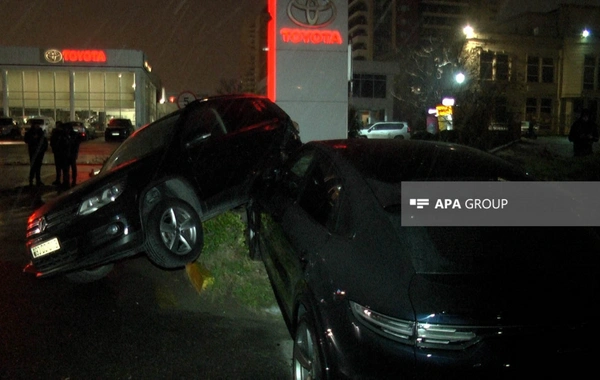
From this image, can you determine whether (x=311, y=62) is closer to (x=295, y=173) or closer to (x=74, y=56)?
(x=295, y=173)

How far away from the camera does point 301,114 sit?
1627 cm

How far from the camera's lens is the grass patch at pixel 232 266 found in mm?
6031

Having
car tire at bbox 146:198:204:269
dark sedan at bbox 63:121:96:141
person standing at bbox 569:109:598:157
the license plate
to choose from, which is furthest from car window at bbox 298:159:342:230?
dark sedan at bbox 63:121:96:141

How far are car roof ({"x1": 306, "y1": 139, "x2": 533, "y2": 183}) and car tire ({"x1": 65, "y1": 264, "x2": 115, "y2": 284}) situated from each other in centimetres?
336

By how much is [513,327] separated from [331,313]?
90cm

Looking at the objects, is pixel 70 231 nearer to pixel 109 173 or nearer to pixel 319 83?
pixel 109 173

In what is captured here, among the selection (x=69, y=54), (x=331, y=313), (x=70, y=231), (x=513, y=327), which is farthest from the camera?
(x=69, y=54)

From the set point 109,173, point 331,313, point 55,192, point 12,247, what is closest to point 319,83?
point 55,192

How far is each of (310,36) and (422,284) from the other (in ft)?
44.1

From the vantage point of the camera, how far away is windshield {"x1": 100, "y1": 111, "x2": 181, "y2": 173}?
7.00 m

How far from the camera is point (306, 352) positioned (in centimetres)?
377

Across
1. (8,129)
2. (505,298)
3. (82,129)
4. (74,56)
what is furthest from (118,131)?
(505,298)

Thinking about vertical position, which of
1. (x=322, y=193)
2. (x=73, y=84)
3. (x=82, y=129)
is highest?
(x=73, y=84)

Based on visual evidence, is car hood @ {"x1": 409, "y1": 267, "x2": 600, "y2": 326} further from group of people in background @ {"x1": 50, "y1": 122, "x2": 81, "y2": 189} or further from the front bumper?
group of people in background @ {"x1": 50, "y1": 122, "x2": 81, "y2": 189}
